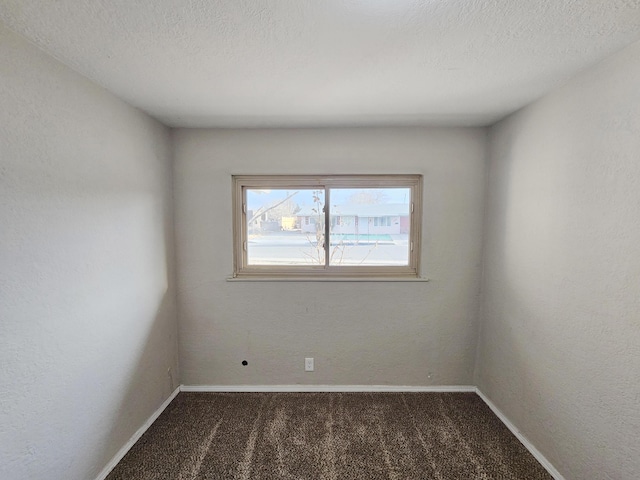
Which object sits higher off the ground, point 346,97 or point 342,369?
Answer: point 346,97

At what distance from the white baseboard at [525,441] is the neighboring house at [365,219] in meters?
1.53

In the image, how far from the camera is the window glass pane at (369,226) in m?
2.34

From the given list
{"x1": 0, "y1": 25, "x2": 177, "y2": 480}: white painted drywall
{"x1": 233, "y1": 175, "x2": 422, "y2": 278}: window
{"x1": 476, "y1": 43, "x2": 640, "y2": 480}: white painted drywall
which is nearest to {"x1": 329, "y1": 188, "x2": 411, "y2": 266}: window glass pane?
{"x1": 233, "y1": 175, "x2": 422, "y2": 278}: window

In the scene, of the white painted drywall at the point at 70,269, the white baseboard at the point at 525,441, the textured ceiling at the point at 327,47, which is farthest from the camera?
the white baseboard at the point at 525,441

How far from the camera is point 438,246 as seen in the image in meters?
2.30

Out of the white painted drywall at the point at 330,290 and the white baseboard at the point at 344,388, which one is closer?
the white painted drywall at the point at 330,290

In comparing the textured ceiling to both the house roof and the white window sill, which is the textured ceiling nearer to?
the house roof

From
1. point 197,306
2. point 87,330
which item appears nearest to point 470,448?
point 197,306

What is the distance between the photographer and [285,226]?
2377 mm

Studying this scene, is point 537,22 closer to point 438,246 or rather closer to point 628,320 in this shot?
point 628,320

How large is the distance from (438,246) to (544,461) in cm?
149

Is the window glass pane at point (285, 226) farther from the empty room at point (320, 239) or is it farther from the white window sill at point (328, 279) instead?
the white window sill at point (328, 279)

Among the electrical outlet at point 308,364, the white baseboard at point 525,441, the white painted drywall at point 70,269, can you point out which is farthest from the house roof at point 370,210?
the white baseboard at point 525,441

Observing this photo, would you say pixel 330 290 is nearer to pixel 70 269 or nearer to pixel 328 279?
pixel 328 279
